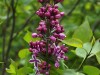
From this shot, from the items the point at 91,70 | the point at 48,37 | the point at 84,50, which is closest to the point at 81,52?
the point at 84,50

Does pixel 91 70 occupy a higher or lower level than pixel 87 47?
lower

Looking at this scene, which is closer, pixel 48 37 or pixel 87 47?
pixel 48 37

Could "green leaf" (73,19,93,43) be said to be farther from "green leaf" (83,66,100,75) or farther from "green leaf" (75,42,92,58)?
"green leaf" (83,66,100,75)

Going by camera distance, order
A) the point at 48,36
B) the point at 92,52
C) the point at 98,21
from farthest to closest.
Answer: the point at 98,21
the point at 92,52
the point at 48,36

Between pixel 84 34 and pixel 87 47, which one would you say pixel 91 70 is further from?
pixel 84 34

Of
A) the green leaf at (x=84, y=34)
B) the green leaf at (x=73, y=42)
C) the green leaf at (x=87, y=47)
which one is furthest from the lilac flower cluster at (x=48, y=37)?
the green leaf at (x=84, y=34)

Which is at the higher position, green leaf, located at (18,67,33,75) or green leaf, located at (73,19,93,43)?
green leaf, located at (73,19,93,43)

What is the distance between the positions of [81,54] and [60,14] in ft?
0.87

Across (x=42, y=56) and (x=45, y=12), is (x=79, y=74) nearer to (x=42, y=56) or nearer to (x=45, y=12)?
(x=42, y=56)

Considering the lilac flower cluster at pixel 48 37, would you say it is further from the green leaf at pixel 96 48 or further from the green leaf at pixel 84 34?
the green leaf at pixel 84 34

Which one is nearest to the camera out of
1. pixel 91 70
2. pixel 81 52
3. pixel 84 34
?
pixel 91 70

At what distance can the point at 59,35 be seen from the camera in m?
1.65

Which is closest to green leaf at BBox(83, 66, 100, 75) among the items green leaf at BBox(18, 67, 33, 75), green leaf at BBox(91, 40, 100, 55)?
green leaf at BBox(91, 40, 100, 55)

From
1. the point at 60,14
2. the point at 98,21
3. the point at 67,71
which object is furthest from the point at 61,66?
the point at 98,21
